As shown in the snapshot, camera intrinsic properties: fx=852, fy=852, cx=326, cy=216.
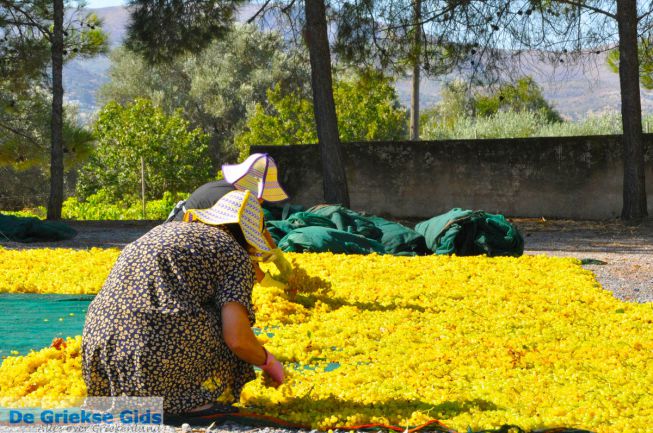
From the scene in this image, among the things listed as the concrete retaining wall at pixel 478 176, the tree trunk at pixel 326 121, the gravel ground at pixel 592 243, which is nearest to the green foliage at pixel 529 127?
the concrete retaining wall at pixel 478 176

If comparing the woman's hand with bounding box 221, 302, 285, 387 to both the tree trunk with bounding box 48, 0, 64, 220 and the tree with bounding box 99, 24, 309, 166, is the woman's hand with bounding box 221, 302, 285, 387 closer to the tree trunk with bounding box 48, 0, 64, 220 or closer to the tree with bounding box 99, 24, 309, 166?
the tree trunk with bounding box 48, 0, 64, 220

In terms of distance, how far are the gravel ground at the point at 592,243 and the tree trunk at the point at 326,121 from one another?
2.77 meters

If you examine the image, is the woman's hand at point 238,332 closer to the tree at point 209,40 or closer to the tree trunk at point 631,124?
the tree at point 209,40

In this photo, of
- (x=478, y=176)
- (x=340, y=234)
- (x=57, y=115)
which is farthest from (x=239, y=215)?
(x=57, y=115)

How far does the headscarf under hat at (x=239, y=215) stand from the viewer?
334 centimetres

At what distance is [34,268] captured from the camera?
7.52 m

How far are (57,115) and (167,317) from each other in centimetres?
1203

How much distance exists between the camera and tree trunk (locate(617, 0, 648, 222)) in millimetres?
12293

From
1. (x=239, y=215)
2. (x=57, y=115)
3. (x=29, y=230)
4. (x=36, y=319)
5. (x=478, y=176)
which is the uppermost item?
(x=57, y=115)

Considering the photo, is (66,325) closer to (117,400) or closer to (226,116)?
(117,400)

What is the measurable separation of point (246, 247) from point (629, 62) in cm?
1039

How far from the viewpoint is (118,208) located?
86.1ft

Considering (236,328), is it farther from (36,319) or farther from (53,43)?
(53,43)

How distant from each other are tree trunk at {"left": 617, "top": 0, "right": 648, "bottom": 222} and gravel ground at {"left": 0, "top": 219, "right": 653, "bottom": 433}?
12.3 inches
